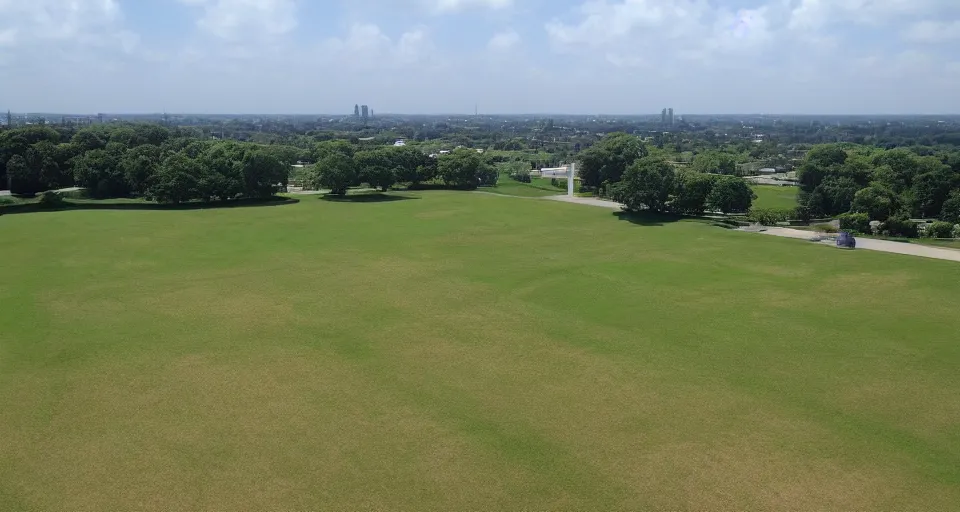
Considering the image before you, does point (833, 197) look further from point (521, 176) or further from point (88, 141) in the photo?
point (88, 141)

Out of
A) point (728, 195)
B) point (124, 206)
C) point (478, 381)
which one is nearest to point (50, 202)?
point (124, 206)

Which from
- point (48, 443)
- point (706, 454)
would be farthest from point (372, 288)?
point (706, 454)

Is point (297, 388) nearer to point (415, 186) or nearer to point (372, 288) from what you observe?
point (372, 288)

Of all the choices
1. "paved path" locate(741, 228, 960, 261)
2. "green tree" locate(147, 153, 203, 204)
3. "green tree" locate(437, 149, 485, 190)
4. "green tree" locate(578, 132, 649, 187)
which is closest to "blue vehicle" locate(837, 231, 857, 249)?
"paved path" locate(741, 228, 960, 261)

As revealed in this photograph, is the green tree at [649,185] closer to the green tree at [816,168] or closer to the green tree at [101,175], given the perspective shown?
the green tree at [816,168]

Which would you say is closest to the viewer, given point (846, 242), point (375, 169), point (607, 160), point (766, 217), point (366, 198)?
point (846, 242)

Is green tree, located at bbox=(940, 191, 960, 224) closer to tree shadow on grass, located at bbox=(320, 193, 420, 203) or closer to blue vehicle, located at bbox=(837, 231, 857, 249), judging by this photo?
blue vehicle, located at bbox=(837, 231, 857, 249)
